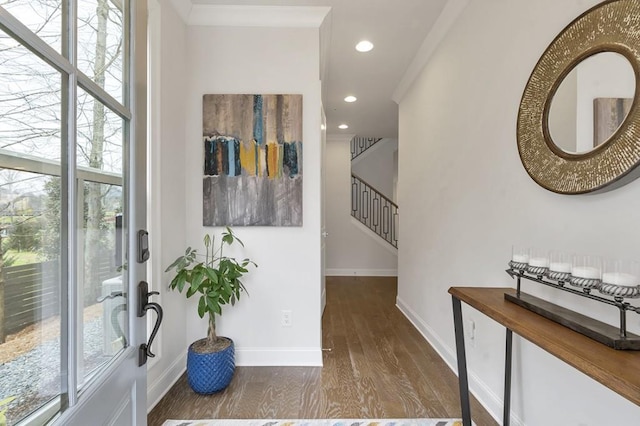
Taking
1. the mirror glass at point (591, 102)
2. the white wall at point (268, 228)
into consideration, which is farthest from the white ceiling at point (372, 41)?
the mirror glass at point (591, 102)

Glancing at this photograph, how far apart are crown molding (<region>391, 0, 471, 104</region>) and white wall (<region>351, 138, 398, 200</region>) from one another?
3384 millimetres

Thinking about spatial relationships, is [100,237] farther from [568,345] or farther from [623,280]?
[623,280]

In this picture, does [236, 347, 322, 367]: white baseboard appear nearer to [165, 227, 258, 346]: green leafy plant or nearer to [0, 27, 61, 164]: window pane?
[165, 227, 258, 346]: green leafy plant

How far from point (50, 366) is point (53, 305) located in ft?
0.39

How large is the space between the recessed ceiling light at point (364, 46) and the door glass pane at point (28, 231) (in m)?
2.64

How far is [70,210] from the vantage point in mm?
607

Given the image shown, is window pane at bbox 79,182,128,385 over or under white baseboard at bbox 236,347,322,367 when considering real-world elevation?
over

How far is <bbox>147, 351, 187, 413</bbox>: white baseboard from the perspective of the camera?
1.75 meters

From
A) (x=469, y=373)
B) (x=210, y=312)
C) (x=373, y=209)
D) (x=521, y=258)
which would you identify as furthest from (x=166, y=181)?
(x=373, y=209)

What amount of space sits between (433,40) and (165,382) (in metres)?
3.39

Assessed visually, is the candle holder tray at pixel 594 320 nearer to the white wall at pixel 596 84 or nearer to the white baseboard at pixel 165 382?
the white wall at pixel 596 84

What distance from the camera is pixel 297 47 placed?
228cm

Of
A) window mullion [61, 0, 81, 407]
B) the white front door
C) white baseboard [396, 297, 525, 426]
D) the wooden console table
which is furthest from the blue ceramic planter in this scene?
white baseboard [396, 297, 525, 426]

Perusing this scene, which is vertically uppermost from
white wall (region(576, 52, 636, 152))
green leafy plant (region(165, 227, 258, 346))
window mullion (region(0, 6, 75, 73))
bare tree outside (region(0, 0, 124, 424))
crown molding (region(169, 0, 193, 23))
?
crown molding (region(169, 0, 193, 23))
